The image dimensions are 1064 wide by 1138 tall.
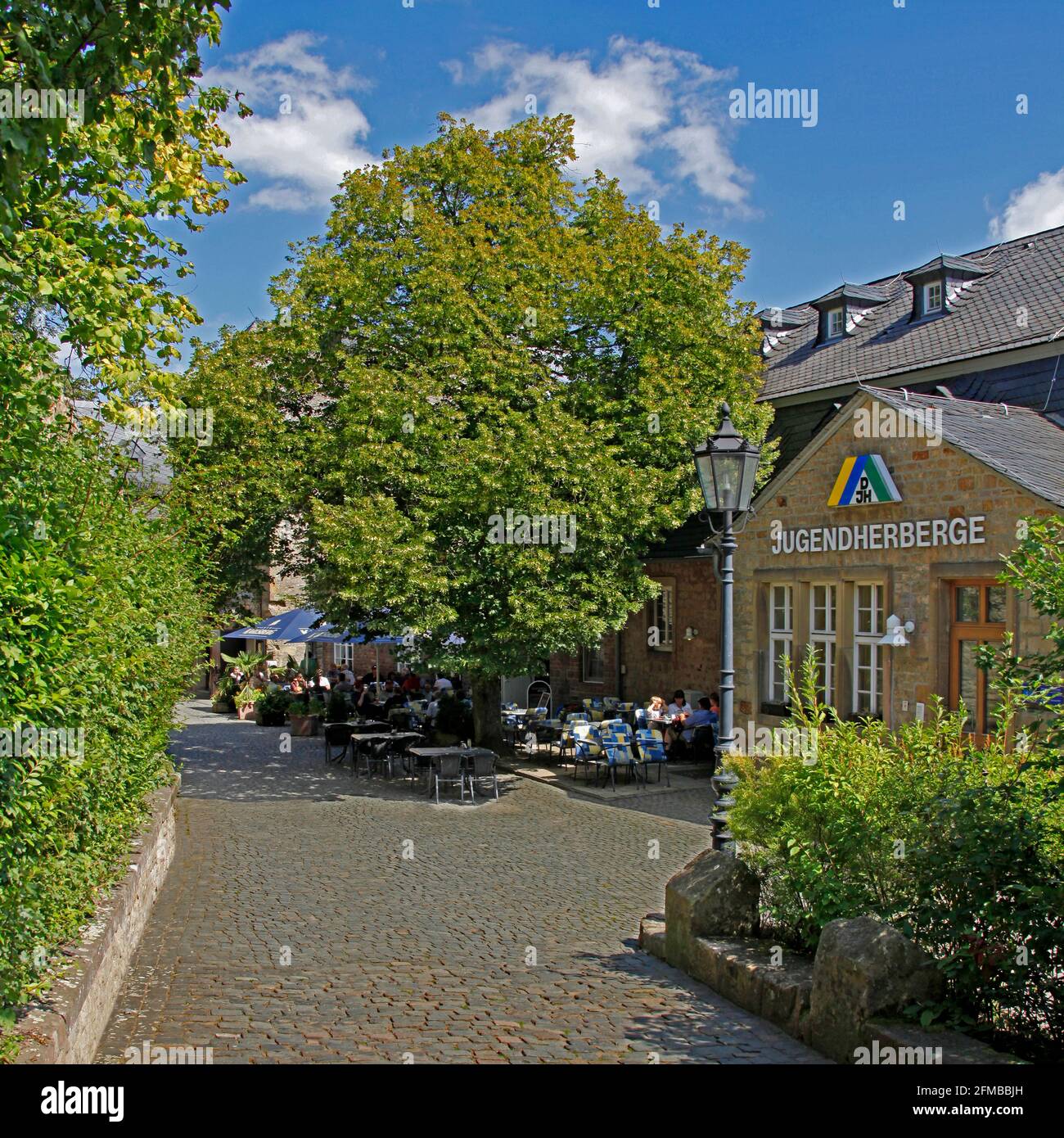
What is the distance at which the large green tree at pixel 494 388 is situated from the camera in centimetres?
1447

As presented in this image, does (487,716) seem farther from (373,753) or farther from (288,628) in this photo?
(288,628)

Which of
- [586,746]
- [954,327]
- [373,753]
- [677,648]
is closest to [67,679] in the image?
[586,746]

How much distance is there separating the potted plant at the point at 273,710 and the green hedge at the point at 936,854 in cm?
2131

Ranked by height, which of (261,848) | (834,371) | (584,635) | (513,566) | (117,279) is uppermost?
(834,371)

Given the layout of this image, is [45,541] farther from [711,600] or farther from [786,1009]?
[711,600]

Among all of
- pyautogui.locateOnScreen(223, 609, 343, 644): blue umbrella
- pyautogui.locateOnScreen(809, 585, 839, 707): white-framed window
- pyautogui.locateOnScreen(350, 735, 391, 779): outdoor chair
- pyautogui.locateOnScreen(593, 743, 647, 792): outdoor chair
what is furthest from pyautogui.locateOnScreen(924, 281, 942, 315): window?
pyautogui.locateOnScreen(223, 609, 343, 644): blue umbrella

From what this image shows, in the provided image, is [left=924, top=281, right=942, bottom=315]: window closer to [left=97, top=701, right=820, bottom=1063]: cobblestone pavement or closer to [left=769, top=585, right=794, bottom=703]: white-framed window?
[left=769, top=585, right=794, bottom=703]: white-framed window

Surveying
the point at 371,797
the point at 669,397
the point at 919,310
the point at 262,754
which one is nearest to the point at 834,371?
the point at 919,310

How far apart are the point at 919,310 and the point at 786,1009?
57.3 feet

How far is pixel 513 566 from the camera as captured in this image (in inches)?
570

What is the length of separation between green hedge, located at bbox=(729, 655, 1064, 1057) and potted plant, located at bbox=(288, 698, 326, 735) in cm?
1873

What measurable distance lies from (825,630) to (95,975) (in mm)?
12081

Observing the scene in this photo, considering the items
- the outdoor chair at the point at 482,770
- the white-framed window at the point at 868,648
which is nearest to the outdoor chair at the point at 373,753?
the outdoor chair at the point at 482,770
